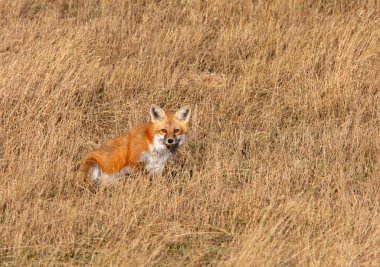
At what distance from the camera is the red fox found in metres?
7.79

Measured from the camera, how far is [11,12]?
39.5 ft

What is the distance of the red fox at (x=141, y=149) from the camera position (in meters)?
7.79

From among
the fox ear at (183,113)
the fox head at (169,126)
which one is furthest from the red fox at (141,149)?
the fox ear at (183,113)

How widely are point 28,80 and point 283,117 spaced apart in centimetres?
320

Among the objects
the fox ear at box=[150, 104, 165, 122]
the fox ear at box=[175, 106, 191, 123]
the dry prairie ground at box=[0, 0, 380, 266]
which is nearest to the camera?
the dry prairie ground at box=[0, 0, 380, 266]

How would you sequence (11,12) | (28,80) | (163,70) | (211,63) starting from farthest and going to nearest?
(11,12)
(211,63)
(163,70)
(28,80)

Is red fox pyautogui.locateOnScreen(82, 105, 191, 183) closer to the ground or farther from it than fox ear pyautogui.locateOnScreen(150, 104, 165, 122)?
closer to the ground

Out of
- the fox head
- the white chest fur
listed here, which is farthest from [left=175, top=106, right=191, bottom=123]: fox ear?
the white chest fur

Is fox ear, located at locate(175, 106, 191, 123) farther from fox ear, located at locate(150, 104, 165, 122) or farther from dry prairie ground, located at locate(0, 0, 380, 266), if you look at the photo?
dry prairie ground, located at locate(0, 0, 380, 266)

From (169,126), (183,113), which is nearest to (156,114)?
(169,126)

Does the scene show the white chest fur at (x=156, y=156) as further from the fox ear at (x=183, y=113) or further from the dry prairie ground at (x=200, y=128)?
the fox ear at (x=183, y=113)

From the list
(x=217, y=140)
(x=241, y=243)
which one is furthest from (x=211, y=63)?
(x=241, y=243)

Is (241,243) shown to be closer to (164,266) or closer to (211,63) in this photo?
(164,266)

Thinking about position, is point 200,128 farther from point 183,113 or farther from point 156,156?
point 156,156
